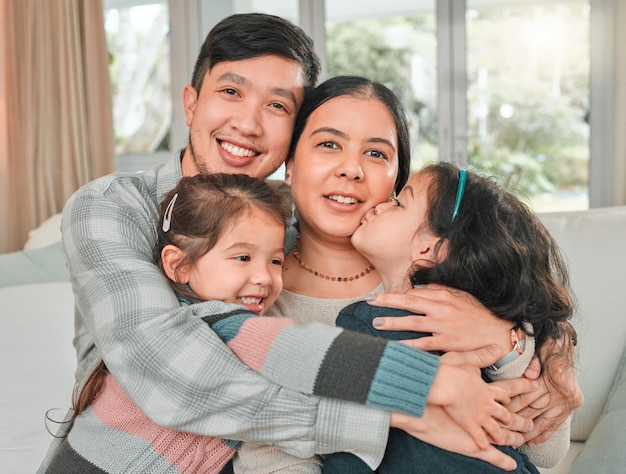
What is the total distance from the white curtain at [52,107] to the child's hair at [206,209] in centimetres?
312

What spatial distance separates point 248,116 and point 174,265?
0.46 metres

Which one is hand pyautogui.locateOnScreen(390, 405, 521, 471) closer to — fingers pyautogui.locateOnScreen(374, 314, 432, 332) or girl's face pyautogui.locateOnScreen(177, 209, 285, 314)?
fingers pyautogui.locateOnScreen(374, 314, 432, 332)

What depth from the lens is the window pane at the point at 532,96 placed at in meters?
4.69

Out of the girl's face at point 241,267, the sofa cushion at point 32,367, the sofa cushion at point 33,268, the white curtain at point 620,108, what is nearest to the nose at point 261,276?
the girl's face at point 241,267

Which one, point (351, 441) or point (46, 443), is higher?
point (351, 441)

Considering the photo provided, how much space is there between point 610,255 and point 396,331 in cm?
118

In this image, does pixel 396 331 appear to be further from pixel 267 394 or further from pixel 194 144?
pixel 194 144

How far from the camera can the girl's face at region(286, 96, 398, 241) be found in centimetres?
155

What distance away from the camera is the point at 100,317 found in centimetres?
129

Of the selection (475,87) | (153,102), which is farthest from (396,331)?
(153,102)

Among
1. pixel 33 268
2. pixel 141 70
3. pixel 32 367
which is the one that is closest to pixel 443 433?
pixel 32 367

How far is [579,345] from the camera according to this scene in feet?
7.31

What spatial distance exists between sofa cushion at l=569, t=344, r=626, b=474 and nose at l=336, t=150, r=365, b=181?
0.92 m

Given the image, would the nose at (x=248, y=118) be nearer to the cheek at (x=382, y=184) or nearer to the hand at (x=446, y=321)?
the cheek at (x=382, y=184)
